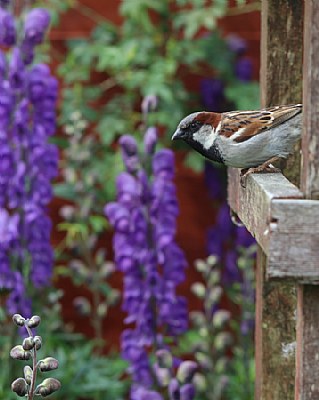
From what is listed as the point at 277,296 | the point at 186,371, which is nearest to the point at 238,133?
the point at 277,296

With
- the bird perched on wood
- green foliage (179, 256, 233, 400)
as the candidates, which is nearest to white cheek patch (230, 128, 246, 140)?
the bird perched on wood

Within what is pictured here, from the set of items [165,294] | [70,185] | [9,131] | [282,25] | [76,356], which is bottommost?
[76,356]

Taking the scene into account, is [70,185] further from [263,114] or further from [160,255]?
[263,114]

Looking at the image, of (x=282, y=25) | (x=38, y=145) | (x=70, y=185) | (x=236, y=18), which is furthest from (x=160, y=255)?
(x=236, y=18)

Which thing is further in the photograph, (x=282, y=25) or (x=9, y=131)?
(x=9, y=131)

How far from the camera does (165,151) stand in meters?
3.05

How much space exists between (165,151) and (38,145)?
436 mm

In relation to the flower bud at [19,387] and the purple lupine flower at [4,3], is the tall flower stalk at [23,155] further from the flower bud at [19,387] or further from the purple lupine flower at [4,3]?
the flower bud at [19,387]

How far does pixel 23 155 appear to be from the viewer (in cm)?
316

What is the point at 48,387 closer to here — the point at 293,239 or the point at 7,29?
the point at 293,239

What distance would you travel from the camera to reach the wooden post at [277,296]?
2.08m

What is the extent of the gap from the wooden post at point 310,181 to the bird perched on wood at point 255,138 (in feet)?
1.00

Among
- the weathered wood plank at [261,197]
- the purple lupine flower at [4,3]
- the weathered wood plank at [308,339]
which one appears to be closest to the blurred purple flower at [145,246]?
the purple lupine flower at [4,3]

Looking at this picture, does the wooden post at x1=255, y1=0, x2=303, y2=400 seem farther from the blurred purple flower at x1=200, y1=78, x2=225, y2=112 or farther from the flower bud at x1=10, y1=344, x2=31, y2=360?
the blurred purple flower at x1=200, y1=78, x2=225, y2=112
